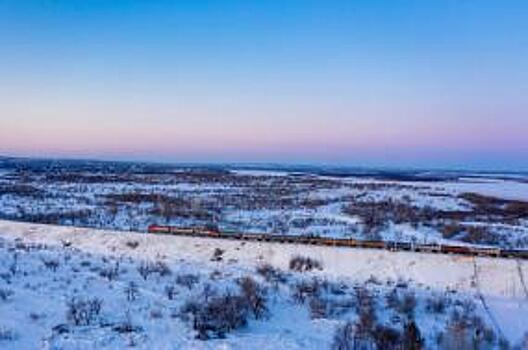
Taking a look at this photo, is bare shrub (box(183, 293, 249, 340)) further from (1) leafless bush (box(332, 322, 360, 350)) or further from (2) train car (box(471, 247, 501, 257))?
(2) train car (box(471, 247, 501, 257))

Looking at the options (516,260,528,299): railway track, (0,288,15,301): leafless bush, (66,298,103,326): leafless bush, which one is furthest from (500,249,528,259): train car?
(0,288,15,301): leafless bush

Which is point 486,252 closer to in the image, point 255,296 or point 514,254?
point 514,254

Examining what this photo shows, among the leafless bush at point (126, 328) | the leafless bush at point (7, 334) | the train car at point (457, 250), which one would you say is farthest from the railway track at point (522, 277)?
the leafless bush at point (7, 334)

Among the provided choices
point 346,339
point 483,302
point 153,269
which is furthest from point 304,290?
point 346,339

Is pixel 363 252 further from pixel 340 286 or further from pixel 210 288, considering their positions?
pixel 210 288

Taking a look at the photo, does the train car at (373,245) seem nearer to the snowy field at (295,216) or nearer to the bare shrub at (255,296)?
the snowy field at (295,216)
